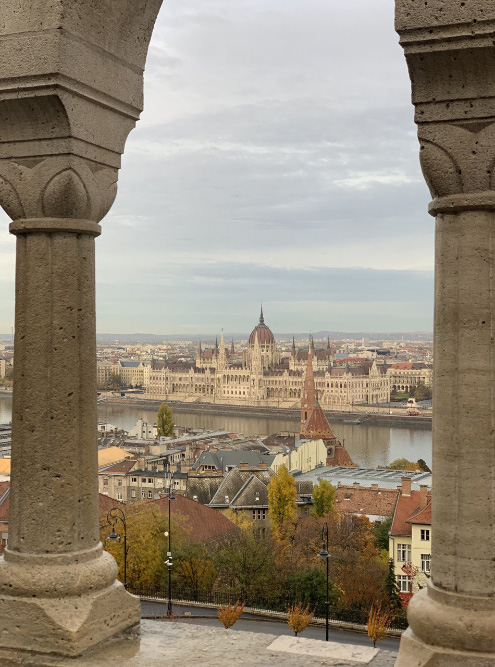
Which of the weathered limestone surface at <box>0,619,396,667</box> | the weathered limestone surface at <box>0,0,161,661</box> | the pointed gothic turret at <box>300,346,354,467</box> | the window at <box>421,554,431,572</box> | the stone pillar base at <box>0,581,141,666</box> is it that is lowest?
the pointed gothic turret at <box>300,346,354,467</box>

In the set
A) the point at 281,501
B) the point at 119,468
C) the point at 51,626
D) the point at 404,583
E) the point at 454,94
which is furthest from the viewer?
the point at 119,468

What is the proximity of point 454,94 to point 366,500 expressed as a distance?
25.4 metres

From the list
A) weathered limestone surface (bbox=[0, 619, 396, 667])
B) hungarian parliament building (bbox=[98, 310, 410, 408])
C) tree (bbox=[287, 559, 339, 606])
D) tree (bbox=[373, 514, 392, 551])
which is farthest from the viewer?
hungarian parliament building (bbox=[98, 310, 410, 408])

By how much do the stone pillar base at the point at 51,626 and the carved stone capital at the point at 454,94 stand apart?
1.73m

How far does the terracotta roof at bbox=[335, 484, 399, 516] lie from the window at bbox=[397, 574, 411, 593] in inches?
312

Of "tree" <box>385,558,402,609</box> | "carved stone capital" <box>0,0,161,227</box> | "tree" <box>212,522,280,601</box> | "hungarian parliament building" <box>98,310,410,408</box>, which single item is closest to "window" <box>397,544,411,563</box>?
"tree" <box>385,558,402,609</box>

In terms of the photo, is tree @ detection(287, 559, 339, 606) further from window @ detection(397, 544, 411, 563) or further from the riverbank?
the riverbank

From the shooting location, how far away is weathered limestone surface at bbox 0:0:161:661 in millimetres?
2979

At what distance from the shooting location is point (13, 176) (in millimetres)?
3107

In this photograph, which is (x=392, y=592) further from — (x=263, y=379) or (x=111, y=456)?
(x=263, y=379)

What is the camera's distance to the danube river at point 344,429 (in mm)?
49500

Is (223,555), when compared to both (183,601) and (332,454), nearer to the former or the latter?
(183,601)

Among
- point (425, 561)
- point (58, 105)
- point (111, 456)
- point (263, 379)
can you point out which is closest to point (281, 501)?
point (425, 561)

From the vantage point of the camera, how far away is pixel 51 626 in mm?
2898
